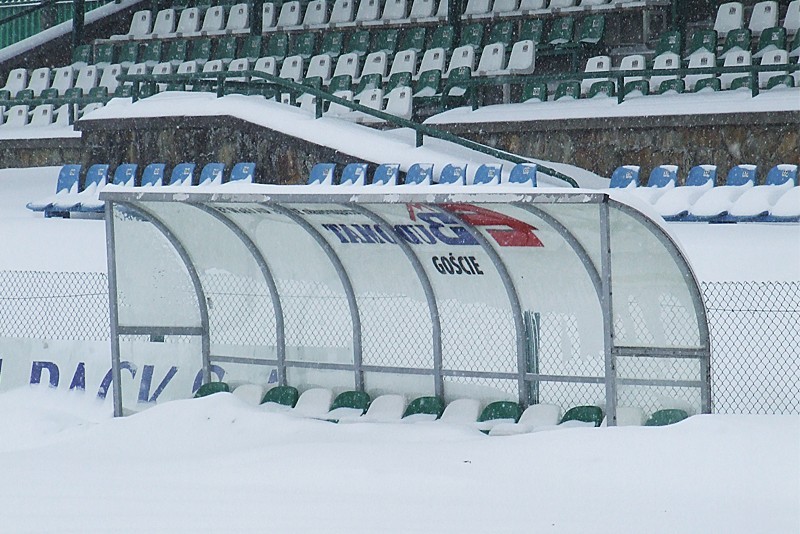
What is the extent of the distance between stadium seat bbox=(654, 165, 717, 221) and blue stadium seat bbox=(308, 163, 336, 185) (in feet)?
14.0

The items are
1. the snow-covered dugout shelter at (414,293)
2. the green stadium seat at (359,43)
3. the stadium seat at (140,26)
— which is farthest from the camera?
the stadium seat at (140,26)

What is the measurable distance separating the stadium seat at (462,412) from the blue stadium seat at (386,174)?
764 centimetres

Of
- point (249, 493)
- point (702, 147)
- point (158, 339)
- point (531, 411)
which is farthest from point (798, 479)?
point (702, 147)

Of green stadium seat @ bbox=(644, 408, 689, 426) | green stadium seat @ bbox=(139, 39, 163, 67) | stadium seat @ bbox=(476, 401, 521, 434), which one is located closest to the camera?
green stadium seat @ bbox=(644, 408, 689, 426)

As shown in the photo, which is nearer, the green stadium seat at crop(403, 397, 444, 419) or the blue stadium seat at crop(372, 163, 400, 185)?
the green stadium seat at crop(403, 397, 444, 419)

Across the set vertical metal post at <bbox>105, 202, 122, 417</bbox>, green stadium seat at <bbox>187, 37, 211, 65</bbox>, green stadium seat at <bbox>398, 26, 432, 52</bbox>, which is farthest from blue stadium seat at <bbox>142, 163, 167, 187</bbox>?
vertical metal post at <bbox>105, 202, 122, 417</bbox>

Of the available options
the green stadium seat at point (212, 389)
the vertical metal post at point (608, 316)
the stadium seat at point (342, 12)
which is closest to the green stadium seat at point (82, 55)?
the stadium seat at point (342, 12)

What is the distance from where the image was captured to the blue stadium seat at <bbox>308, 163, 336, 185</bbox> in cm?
1631

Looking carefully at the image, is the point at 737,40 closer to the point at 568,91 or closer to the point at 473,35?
the point at 568,91

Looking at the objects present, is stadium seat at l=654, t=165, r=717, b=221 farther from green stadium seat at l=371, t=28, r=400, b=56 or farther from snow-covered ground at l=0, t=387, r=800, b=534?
green stadium seat at l=371, t=28, r=400, b=56

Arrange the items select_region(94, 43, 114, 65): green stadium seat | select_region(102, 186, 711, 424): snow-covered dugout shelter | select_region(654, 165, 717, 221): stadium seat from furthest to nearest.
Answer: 1. select_region(94, 43, 114, 65): green stadium seat
2. select_region(654, 165, 717, 221): stadium seat
3. select_region(102, 186, 711, 424): snow-covered dugout shelter

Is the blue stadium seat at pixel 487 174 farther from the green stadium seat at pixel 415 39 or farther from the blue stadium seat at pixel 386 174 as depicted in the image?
the green stadium seat at pixel 415 39

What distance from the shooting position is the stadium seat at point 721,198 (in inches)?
579

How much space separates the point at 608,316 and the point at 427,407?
176 cm
